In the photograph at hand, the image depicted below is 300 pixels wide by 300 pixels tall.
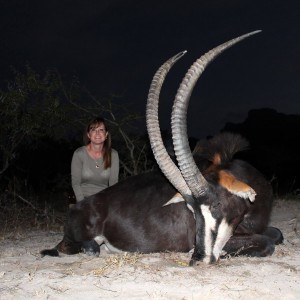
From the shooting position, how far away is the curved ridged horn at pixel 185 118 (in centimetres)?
419

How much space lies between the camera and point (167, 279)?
3750mm

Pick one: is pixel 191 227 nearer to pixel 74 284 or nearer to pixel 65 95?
pixel 74 284

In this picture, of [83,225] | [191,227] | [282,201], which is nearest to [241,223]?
[191,227]

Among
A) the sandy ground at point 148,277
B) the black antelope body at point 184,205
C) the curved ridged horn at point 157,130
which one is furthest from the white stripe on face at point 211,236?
the curved ridged horn at point 157,130

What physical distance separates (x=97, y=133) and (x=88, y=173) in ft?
1.80

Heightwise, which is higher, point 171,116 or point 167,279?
point 171,116

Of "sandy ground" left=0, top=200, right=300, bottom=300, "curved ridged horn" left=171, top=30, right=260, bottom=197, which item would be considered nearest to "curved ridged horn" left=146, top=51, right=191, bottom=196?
"curved ridged horn" left=171, top=30, right=260, bottom=197

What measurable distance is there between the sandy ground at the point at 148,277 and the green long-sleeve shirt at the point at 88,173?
4.18 ft

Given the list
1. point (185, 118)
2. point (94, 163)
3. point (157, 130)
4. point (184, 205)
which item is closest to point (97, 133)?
point (94, 163)

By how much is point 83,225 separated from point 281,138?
3163 centimetres

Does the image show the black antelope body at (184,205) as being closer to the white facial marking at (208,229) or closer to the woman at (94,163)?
the white facial marking at (208,229)

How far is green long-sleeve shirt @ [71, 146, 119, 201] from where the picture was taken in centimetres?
607

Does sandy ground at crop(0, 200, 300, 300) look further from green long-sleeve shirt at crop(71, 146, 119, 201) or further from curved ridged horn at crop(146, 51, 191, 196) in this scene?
green long-sleeve shirt at crop(71, 146, 119, 201)

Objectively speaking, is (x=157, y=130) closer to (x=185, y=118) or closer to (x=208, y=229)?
(x=185, y=118)
